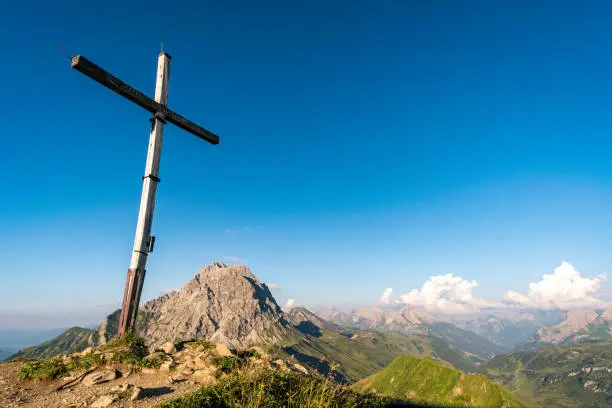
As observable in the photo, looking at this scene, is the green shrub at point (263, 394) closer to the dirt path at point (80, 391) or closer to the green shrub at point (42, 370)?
the dirt path at point (80, 391)

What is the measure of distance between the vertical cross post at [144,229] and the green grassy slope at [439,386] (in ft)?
229

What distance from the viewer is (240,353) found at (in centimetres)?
1235

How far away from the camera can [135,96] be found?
1199cm

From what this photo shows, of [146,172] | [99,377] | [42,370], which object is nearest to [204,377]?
[99,377]

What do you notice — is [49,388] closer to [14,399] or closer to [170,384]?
[14,399]

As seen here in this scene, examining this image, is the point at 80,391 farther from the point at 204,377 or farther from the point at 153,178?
the point at 153,178

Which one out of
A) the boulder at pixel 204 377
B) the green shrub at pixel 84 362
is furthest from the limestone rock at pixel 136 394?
the green shrub at pixel 84 362

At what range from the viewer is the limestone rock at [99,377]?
8938 millimetres

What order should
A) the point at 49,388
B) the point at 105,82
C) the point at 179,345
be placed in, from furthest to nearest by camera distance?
the point at 179,345 → the point at 105,82 → the point at 49,388

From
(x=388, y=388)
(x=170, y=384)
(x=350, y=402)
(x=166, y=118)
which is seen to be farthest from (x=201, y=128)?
(x=388, y=388)

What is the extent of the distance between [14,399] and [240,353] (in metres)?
6.64

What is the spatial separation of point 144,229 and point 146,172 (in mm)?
2326

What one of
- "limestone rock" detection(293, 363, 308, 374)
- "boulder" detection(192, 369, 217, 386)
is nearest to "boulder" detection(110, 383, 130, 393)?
"boulder" detection(192, 369, 217, 386)

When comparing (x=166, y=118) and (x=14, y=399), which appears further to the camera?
(x=166, y=118)
